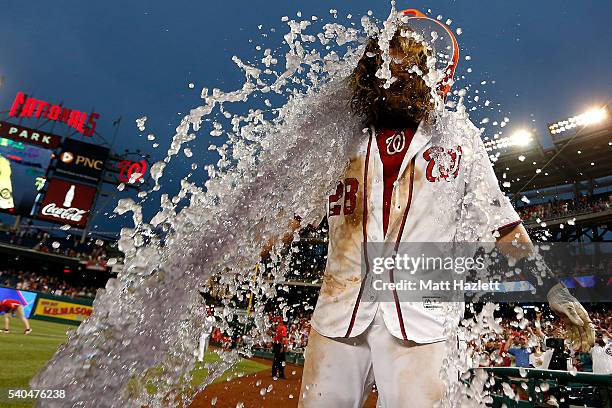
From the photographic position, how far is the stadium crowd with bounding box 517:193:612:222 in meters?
25.0

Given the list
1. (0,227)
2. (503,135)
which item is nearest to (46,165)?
(0,227)

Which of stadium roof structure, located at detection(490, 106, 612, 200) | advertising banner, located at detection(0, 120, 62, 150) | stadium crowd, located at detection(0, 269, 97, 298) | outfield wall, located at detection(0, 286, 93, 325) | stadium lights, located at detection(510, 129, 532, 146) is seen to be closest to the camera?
outfield wall, located at detection(0, 286, 93, 325)

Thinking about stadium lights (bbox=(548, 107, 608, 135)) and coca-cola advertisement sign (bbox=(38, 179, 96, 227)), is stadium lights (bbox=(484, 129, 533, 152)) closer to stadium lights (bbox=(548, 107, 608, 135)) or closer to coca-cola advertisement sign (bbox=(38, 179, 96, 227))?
stadium lights (bbox=(548, 107, 608, 135))

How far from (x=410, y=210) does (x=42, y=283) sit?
40173 mm

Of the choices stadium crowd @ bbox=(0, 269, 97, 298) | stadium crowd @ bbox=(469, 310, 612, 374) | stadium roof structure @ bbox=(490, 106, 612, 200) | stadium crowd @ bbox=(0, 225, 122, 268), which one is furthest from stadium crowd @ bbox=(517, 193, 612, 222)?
stadium crowd @ bbox=(0, 225, 122, 268)

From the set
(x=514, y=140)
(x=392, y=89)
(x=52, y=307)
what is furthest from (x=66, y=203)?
(x=392, y=89)

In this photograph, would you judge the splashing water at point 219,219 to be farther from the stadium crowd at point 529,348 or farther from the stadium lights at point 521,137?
the stadium lights at point 521,137

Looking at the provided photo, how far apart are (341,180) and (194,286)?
77 cm

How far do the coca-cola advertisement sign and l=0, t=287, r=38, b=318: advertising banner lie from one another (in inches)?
630

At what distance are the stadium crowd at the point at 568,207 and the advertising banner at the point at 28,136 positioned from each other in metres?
36.7

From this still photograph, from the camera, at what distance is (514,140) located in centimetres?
2712

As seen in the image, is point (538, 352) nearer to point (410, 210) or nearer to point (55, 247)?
point (410, 210)

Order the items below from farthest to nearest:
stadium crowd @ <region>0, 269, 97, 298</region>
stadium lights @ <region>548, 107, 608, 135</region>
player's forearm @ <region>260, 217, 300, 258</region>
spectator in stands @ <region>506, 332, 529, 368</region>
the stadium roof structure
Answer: stadium crowd @ <region>0, 269, 97, 298</region>
the stadium roof structure
stadium lights @ <region>548, 107, 608, 135</region>
spectator in stands @ <region>506, 332, 529, 368</region>
player's forearm @ <region>260, 217, 300, 258</region>

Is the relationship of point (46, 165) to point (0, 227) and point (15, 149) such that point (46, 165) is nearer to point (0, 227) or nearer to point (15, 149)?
point (15, 149)
